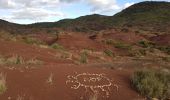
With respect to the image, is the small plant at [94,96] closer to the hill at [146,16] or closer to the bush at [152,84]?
the bush at [152,84]

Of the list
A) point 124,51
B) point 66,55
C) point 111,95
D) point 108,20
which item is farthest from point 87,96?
point 108,20

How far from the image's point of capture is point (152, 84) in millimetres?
11625

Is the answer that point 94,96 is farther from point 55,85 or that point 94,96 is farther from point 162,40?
point 162,40

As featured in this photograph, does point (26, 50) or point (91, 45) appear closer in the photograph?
point (26, 50)

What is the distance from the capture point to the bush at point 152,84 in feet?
37.7

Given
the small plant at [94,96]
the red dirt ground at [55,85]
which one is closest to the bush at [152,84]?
the red dirt ground at [55,85]

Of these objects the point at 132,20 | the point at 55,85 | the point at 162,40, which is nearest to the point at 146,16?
the point at 132,20

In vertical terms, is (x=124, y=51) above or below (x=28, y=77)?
below

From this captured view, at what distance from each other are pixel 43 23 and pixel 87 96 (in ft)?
454

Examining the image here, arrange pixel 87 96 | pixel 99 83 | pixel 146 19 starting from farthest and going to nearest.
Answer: pixel 146 19 → pixel 99 83 → pixel 87 96

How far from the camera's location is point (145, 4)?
5217 inches

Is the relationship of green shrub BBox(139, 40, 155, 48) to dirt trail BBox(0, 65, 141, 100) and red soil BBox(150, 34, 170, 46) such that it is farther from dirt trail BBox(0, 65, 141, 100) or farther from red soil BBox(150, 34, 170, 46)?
dirt trail BBox(0, 65, 141, 100)

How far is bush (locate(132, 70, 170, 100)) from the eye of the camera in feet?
37.7

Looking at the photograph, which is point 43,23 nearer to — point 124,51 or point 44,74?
point 124,51
